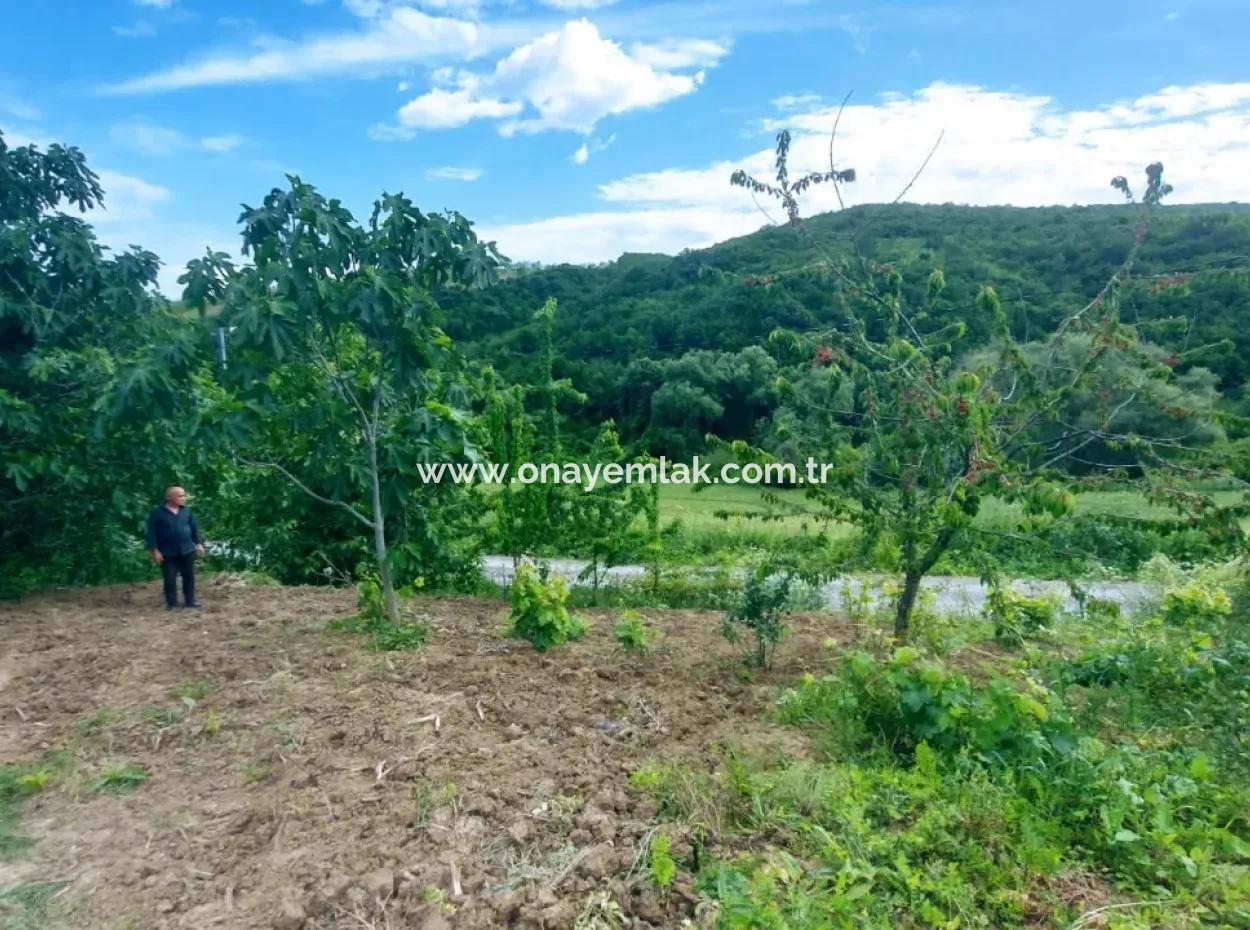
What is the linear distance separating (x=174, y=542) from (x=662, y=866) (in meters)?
5.39

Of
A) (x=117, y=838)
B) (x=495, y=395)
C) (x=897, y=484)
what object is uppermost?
(x=495, y=395)

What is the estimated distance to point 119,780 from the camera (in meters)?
3.72

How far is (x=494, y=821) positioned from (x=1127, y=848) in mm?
2434

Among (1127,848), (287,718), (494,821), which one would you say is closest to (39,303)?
(287,718)

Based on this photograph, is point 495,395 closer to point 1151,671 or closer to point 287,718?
point 287,718

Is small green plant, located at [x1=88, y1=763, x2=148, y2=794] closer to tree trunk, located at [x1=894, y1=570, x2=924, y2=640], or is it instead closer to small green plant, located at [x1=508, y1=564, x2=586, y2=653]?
small green plant, located at [x1=508, y1=564, x2=586, y2=653]

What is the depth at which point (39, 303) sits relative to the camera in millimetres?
6922

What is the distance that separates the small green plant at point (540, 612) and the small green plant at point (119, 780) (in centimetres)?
226

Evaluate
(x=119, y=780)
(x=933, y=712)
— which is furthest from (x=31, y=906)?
(x=933, y=712)

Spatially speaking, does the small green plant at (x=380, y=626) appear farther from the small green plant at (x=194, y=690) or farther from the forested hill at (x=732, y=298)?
the forested hill at (x=732, y=298)

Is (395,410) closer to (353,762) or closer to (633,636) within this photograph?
(633,636)

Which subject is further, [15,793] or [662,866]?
[15,793]

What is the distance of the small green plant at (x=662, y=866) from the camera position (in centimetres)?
276

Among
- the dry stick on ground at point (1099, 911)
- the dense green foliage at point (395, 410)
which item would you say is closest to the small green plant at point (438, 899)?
the dry stick on ground at point (1099, 911)
